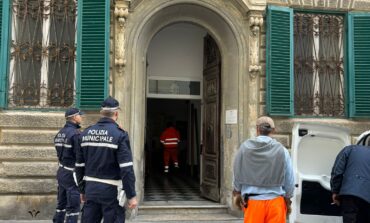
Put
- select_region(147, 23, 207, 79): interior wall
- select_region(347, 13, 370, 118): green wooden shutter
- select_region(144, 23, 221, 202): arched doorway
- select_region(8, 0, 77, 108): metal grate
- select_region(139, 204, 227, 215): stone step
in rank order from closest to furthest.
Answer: select_region(8, 0, 77, 108): metal grate, select_region(139, 204, 227, 215): stone step, select_region(347, 13, 370, 118): green wooden shutter, select_region(144, 23, 221, 202): arched doorway, select_region(147, 23, 207, 79): interior wall

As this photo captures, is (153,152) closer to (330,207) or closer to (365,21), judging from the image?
(365,21)

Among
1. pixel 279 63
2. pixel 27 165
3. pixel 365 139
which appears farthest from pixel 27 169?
pixel 365 139

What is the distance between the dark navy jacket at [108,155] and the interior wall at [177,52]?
5.42 meters

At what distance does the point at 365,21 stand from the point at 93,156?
656 cm

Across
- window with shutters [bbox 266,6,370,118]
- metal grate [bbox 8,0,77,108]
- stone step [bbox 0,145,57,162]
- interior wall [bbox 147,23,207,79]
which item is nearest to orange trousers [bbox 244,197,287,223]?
window with shutters [bbox 266,6,370,118]

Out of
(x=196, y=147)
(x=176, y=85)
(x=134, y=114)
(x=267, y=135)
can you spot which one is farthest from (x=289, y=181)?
(x=196, y=147)

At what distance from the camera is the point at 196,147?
13.0 m

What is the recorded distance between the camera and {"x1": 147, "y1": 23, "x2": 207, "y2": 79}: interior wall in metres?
10.1

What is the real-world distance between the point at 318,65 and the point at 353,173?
4.38 meters

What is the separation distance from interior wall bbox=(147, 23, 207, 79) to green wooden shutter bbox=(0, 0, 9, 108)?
10.8 feet

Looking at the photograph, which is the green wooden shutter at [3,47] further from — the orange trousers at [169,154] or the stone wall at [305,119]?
the orange trousers at [169,154]

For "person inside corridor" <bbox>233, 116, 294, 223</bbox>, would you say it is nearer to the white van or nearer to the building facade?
the white van

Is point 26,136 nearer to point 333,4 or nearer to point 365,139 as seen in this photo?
point 365,139

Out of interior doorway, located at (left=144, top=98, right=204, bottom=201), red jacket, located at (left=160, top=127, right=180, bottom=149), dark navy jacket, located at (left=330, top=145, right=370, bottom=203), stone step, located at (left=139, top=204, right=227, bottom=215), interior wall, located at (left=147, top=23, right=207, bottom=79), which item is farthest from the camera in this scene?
red jacket, located at (left=160, top=127, right=180, bottom=149)
